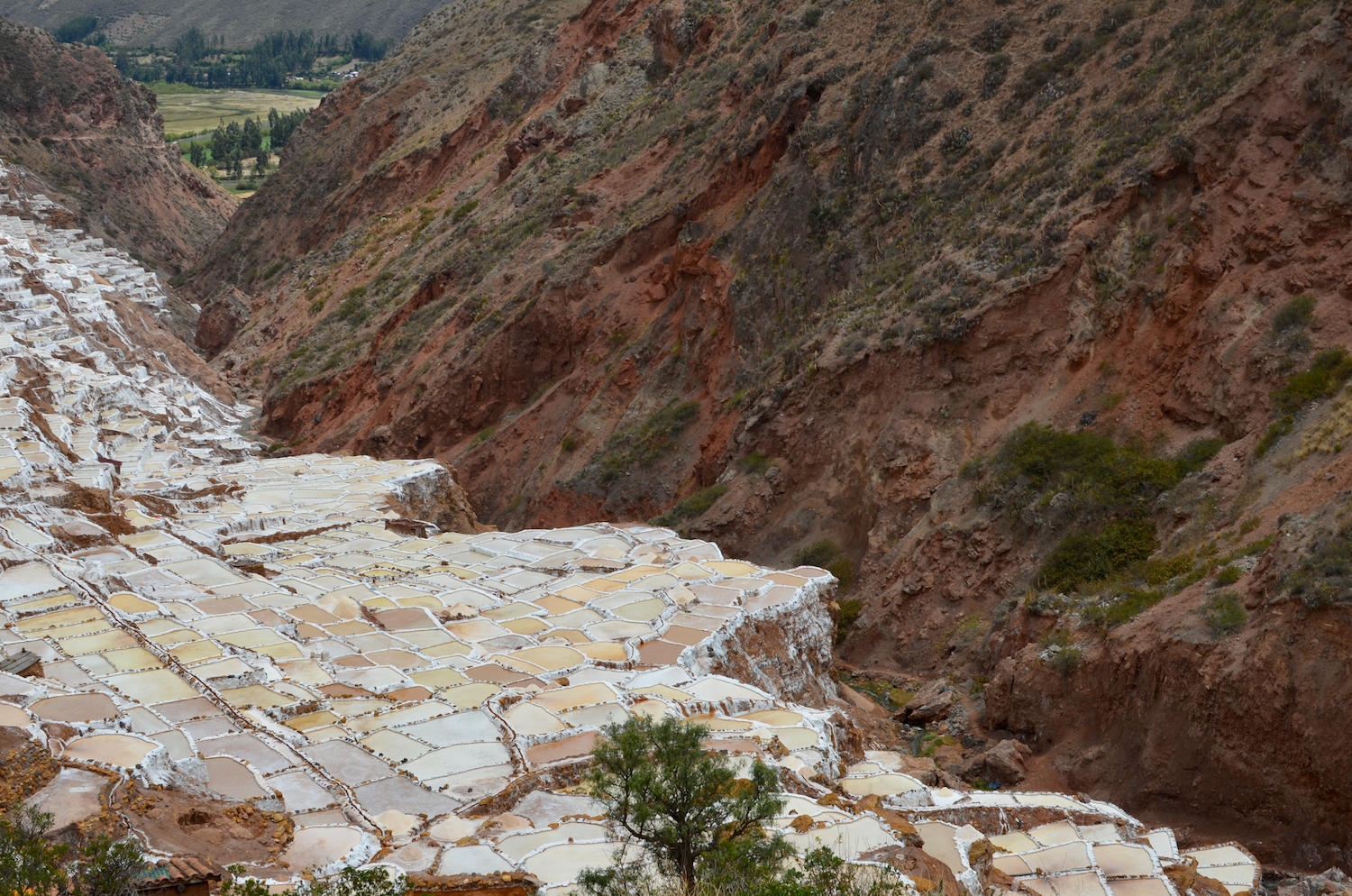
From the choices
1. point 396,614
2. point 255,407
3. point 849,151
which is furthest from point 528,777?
point 255,407

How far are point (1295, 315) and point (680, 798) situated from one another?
13002 mm

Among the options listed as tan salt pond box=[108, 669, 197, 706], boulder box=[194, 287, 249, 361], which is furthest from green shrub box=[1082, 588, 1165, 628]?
boulder box=[194, 287, 249, 361]

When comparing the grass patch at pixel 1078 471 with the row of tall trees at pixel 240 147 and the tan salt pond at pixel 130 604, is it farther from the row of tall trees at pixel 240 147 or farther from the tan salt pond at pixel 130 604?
the row of tall trees at pixel 240 147

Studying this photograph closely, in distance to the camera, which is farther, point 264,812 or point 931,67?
point 931,67

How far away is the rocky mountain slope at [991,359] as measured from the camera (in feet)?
46.0

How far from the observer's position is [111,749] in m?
9.01

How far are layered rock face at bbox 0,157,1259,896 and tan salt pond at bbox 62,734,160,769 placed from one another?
0.03 metres

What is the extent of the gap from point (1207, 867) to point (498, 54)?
2137 inches

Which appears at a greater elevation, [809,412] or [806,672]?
[809,412]

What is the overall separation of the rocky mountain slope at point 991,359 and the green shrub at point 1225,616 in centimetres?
5

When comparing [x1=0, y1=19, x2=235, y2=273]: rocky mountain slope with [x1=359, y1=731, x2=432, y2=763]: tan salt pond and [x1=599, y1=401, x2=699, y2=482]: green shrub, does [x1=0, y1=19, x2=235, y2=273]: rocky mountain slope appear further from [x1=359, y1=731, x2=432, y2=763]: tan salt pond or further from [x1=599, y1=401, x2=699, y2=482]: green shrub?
[x1=359, y1=731, x2=432, y2=763]: tan salt pond

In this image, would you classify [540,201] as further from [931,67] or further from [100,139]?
[100,139]

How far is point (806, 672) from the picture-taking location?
15555mm

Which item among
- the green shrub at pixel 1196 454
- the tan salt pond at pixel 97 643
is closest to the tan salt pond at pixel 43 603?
the tan salt pond at pixel 97 643
